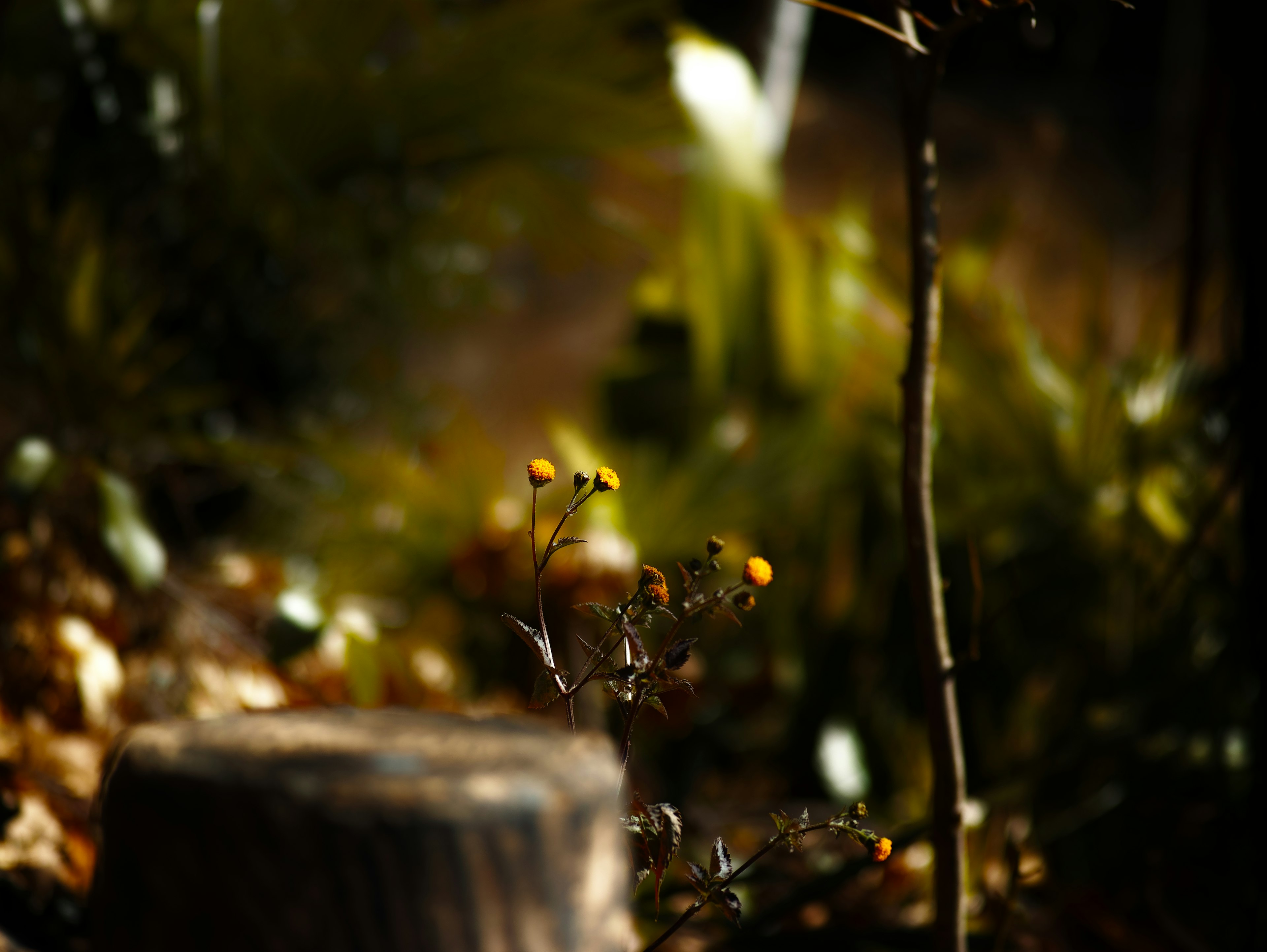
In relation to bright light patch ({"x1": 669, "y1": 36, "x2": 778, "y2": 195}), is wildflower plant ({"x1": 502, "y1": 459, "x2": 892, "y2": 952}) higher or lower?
lower

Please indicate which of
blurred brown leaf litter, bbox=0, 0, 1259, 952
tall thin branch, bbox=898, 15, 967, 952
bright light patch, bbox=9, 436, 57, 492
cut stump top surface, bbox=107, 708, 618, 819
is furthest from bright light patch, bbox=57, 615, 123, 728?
tall thin branch, bbox=898, 15, 967, 952

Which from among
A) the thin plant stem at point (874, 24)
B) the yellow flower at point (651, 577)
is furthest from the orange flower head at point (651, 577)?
the thin plant stem at point (874, 24)

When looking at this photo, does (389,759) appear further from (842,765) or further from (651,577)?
(842,765)

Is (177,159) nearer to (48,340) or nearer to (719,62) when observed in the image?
(48,340)

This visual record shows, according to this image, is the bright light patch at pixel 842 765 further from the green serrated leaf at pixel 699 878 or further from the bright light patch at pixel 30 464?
the bright light patch at pixel 30 464

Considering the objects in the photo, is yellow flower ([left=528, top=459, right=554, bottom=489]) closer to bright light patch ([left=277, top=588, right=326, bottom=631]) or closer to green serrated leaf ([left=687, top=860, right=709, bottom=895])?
green serrated leaf ([left=687, top=860, right=709, bottom=895])

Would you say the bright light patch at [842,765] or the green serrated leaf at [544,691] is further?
the bright light patch at [842,765]
